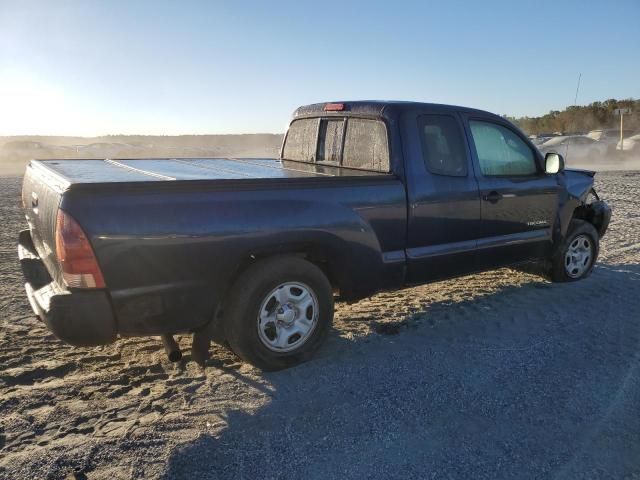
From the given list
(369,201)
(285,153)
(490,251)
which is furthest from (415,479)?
(285,153)

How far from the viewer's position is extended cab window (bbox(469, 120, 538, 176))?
481 cm

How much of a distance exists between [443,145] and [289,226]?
1.80 meters

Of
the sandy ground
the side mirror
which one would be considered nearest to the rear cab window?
the sandy ground

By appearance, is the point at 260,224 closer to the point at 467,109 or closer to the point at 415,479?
the point at 415,479

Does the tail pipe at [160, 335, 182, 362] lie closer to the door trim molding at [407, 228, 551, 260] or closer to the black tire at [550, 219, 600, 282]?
the door trim molding at [407, 228, 551, 260]

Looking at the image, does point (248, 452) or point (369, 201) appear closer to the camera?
point (248, 452)

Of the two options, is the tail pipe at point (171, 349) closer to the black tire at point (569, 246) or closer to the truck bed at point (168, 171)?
the truck bed at point (168, 171)

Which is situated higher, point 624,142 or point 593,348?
point 624,142

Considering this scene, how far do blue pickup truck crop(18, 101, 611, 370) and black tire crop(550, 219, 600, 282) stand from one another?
0.50ft

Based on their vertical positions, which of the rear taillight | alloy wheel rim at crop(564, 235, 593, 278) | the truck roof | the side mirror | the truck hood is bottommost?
alloy wheel rim at crop(564, 235, 593, 278)

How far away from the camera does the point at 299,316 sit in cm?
375

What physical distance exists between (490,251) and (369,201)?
1.63m

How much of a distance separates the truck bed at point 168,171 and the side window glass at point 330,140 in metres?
0.13

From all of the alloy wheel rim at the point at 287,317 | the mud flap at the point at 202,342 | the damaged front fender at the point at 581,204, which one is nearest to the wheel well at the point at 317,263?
the alloy wheel rim at the point at 287,317
